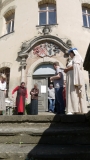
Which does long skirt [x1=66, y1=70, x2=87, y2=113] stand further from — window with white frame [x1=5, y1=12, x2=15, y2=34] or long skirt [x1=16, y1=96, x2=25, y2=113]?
window with white frame [x1=5, y1=12, x2=15, y2=34]

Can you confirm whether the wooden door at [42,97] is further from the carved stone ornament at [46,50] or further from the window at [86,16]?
the window at [86,16]

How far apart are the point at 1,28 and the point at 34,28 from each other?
9.83 feet

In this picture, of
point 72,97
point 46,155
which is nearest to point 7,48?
point 72,97

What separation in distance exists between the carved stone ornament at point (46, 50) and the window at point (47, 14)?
1.99 metres

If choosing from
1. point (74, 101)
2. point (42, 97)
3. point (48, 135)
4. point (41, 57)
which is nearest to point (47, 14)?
point (41, 57)

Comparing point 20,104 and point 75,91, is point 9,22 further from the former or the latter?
point 75,91

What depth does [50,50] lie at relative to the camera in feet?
36.3

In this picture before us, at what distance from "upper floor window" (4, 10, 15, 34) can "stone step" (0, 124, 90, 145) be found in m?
10.6

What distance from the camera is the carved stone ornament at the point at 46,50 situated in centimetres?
1102

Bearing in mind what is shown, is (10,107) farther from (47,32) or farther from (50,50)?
(47,32)

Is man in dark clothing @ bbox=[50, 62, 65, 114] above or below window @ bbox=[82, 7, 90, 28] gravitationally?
below

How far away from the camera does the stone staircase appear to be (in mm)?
2750

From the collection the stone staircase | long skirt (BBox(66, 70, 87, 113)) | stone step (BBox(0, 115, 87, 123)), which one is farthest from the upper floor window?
the stone staircase

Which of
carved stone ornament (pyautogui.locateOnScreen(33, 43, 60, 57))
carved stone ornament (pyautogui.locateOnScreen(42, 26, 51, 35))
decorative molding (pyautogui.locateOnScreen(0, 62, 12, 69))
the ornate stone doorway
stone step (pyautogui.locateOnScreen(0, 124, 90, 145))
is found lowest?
A: stone step (pyautogui.locateOnScreen(0, 124, 90, 145))
